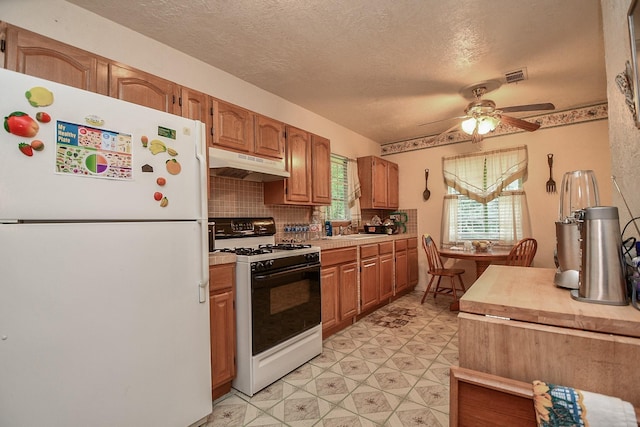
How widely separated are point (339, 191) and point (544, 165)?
8.75 feet

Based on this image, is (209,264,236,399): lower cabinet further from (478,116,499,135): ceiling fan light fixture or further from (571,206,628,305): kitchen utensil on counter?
(478,116,499,135): ceiling fan light fixture

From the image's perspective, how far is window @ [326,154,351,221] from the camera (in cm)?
396

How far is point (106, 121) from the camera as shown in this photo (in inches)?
52.0

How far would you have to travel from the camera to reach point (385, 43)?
7.24ft

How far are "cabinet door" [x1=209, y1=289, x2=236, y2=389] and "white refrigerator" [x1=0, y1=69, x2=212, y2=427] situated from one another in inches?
6.2

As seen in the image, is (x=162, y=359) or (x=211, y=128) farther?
(x=211, y=128)

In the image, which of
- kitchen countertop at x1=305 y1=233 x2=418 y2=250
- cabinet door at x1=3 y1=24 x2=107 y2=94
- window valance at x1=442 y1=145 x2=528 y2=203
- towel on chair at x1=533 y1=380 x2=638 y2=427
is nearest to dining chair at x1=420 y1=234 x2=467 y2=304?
kitchen countertop at x1=305 y1=233 x2=418 y2=250

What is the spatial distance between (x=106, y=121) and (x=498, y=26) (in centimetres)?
253

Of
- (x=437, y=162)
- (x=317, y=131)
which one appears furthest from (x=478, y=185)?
(x=317, y=131)

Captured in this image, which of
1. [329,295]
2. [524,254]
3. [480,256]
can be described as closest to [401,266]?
[480,256]

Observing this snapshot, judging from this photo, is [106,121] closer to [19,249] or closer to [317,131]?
[19,249]

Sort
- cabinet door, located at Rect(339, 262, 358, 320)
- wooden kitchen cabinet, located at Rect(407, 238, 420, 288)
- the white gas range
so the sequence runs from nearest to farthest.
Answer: the white gas range, cabinet door, located at Rect(339, 262, 358, 320), wooden kitchen cabinet, located at Rect(407, 238, 420, 288)

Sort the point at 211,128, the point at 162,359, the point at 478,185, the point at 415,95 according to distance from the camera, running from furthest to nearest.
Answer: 1. the point at 478,185
2. the point at 415,95
3. the point at 211,128
4. the point at 162,359

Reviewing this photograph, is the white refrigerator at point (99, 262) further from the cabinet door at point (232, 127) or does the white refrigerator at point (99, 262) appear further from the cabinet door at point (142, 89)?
the cabinet door at point (232, 127)
